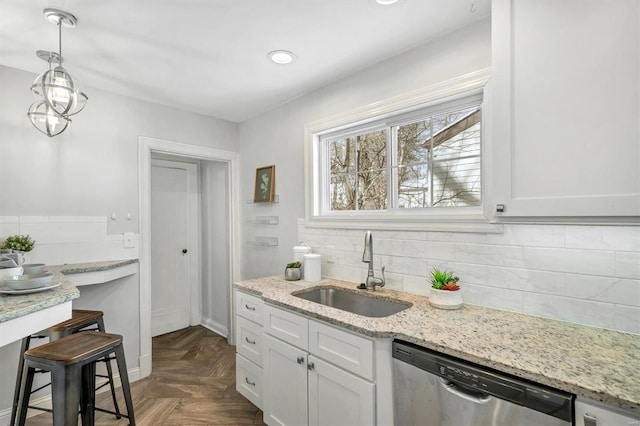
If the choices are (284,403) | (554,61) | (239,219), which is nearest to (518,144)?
(554,61)

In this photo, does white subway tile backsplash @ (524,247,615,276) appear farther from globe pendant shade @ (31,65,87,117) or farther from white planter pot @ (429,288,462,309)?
globe pendant shade @ (31,65,87,117)

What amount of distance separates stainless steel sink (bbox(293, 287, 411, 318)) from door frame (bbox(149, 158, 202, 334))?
2.39 m

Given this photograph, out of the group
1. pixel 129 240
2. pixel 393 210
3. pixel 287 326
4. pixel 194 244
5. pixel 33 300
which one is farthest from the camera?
pixel 194 244

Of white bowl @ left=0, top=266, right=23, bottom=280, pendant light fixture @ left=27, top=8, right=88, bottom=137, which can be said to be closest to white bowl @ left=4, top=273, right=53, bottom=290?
white bowl @ left=0, top=266, right=23, bottom=280

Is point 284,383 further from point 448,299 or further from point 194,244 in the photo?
point 194,244

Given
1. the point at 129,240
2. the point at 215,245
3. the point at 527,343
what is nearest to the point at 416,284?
the point at 527,343

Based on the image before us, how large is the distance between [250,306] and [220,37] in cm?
175

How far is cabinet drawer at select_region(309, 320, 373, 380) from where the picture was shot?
1.41m

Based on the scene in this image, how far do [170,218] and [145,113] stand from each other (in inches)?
54.2

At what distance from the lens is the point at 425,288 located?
6.17 feet

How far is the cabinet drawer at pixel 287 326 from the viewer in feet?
5.59

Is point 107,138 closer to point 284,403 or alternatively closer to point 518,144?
point 284,403

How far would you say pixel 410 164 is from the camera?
211 centimetres

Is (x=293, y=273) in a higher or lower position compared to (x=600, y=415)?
higher
